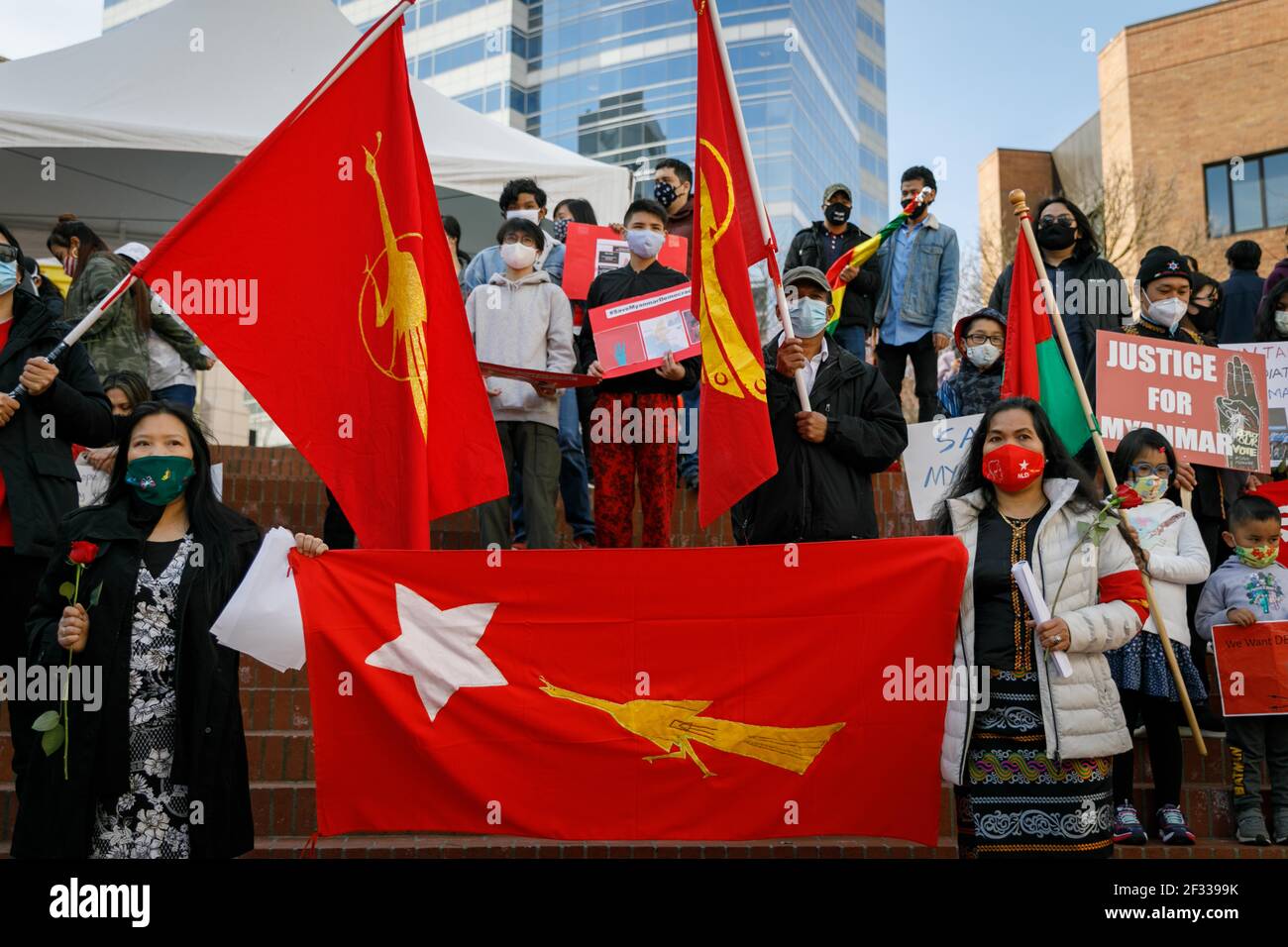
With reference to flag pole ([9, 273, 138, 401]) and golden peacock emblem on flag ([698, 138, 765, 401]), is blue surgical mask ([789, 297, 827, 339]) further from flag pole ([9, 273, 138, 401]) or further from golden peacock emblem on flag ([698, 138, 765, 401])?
flag pole ([9, 273, 138, 401])

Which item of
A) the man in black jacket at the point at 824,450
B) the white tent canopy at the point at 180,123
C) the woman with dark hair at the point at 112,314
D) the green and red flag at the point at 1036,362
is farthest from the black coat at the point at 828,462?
the white tent canopy at the point at 180,123

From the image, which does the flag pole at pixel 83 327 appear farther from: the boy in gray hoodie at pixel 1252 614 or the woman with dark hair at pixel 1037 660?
the boy in gray hoodie at pixel 1252 614

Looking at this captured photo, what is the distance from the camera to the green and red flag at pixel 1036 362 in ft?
21.3

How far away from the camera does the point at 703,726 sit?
4406mm

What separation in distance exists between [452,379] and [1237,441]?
4350 mm

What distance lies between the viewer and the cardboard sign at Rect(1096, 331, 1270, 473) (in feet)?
21.5

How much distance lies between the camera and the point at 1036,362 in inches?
259

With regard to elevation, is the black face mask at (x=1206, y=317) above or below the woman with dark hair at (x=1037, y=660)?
above

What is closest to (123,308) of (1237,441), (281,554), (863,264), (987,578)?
(281,554)

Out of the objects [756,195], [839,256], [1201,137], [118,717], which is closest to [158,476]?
[118,717]

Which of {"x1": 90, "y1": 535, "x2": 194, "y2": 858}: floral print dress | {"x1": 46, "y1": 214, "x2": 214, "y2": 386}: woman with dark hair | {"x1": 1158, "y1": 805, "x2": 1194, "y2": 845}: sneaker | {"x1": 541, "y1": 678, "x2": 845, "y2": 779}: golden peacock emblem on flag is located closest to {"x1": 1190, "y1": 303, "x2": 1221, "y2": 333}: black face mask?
{"x1": 1158, "y1": 805, "x2": 1194, "y2": 845}: sneaker

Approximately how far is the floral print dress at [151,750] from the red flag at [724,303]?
2111 mm

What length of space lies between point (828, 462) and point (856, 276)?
Answer: 147 inches
